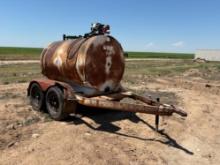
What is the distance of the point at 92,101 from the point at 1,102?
3756 millimetres

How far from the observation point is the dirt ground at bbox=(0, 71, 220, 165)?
457 centimetres

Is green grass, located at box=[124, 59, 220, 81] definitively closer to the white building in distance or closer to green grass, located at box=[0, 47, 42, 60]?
green grass, located at box=[0, 47, 42, 60]

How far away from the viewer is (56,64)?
276 inches

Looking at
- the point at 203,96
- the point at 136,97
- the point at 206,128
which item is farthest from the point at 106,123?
the point at 203,96

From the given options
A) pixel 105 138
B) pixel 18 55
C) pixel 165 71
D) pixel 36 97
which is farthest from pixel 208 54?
pixel 105 138

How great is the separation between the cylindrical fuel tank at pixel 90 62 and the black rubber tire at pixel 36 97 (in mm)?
604

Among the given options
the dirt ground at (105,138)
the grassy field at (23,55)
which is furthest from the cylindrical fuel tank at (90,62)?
the grassy field at (23,55)

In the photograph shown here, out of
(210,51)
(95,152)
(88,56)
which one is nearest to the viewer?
(95,152)

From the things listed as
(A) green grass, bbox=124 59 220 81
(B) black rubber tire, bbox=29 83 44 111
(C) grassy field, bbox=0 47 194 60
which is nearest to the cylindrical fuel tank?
(B) black rubber tire, bbox=29 83 44 111

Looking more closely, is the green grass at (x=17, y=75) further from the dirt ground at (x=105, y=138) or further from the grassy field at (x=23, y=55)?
the grassy field at (x=23, y=55)

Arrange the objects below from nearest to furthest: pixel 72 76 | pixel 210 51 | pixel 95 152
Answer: pixel 95 152 < pixel 72 76 < pixel 210 51

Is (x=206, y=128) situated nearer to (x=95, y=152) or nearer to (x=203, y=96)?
(x=95, y=152)

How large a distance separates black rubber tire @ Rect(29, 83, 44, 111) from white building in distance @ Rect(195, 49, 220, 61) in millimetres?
45166

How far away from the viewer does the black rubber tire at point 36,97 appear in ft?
23.7
